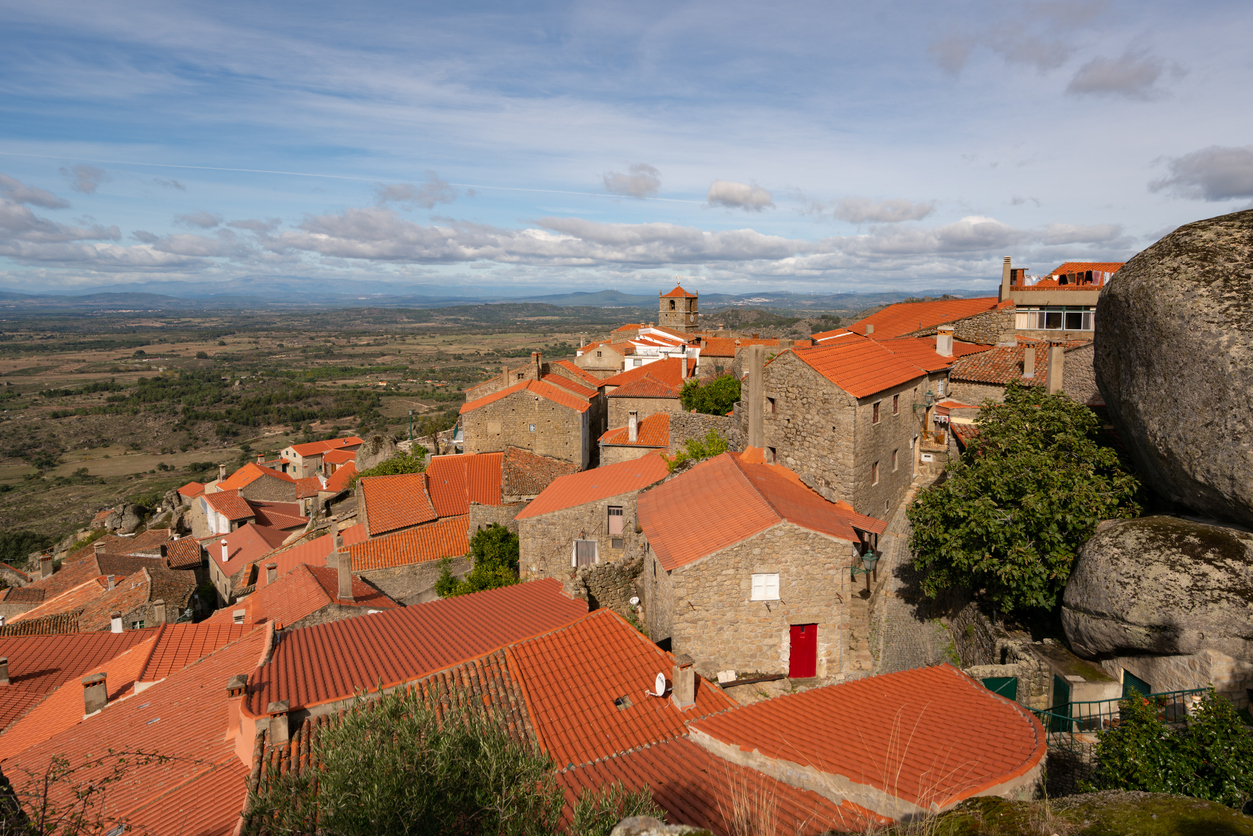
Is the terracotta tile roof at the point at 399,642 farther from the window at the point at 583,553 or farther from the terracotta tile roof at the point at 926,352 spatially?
the terracotta tile roof at the point at 926,352

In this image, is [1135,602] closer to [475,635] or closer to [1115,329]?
[1115,329]

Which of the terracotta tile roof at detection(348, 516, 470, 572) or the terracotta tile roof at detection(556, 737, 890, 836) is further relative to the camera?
the terracotta tile roof at detection(348, 516, 470, 572)

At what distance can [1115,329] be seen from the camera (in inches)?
471

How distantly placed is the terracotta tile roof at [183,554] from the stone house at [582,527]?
25.3m

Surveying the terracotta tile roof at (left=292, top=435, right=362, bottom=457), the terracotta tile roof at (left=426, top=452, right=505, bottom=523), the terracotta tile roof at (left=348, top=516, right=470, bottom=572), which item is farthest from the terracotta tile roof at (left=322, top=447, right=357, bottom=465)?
the terracotta tile roof at (left=348, top=516, right=470, bottom=572)

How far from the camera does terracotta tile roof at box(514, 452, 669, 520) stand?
20.6m

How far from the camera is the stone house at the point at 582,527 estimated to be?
2003cm

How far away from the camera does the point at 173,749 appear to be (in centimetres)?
1183

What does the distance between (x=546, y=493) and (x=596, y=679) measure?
36.6 feet

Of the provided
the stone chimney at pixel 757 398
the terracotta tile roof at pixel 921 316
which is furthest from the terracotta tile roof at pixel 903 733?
the terracotta tile roof at pixel 921 316

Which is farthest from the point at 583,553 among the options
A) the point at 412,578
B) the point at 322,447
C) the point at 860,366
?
the point at 322,447

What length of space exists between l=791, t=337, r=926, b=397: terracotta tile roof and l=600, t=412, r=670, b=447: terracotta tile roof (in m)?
10.3

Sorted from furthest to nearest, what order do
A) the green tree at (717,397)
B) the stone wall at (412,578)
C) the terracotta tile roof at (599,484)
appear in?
1. the green tree at (717,397)
2. the stone wall at (412,578)
3. the terracotta tile roof at (599,484)

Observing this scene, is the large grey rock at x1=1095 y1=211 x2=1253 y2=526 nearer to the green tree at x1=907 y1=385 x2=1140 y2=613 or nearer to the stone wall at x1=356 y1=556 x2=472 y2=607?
the green tree at x1=907 y1=385 x2=1140 y2=613
